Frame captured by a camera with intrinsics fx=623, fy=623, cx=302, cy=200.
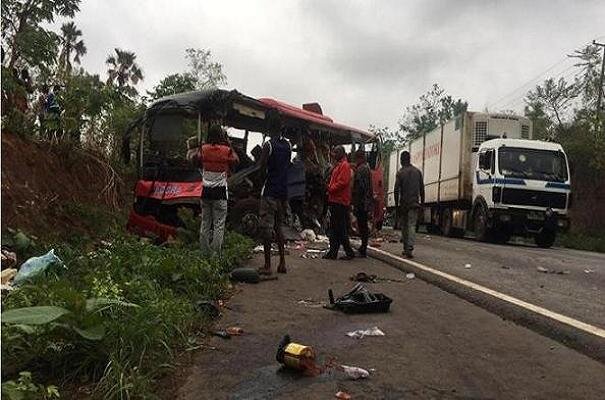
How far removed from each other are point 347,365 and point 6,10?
8138 mm

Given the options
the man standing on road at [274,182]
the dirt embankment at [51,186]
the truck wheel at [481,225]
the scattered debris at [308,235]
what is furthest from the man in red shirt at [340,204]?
the truck wheel at [481,225]

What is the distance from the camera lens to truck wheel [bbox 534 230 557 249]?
17.5 metres

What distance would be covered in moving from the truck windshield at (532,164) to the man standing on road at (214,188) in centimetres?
1092

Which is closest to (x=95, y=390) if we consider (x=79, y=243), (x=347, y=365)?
(x=347, y=365)

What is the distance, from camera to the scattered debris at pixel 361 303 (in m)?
5.30

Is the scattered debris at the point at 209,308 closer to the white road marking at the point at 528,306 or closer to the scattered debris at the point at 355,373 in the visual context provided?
the scattered debris at the point at 355,373

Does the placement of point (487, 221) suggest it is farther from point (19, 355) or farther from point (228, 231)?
point (19, 355)

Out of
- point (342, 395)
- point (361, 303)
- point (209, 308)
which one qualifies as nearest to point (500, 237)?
point (361, 303)

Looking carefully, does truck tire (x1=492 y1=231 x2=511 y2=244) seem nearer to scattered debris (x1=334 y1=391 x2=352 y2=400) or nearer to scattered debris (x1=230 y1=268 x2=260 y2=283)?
scattered debris (x1=230 y1=268 x2=260 y2=283)

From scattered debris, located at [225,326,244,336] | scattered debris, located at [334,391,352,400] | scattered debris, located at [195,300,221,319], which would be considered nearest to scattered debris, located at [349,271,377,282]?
scattered debris, located at [195,300,221,319]

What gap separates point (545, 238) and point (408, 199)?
29.5 feet

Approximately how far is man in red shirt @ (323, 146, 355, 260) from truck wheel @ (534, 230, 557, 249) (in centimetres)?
984

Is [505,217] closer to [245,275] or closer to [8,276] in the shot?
[245,275]

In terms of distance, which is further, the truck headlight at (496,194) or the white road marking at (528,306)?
the truck headlight at (496,194)
